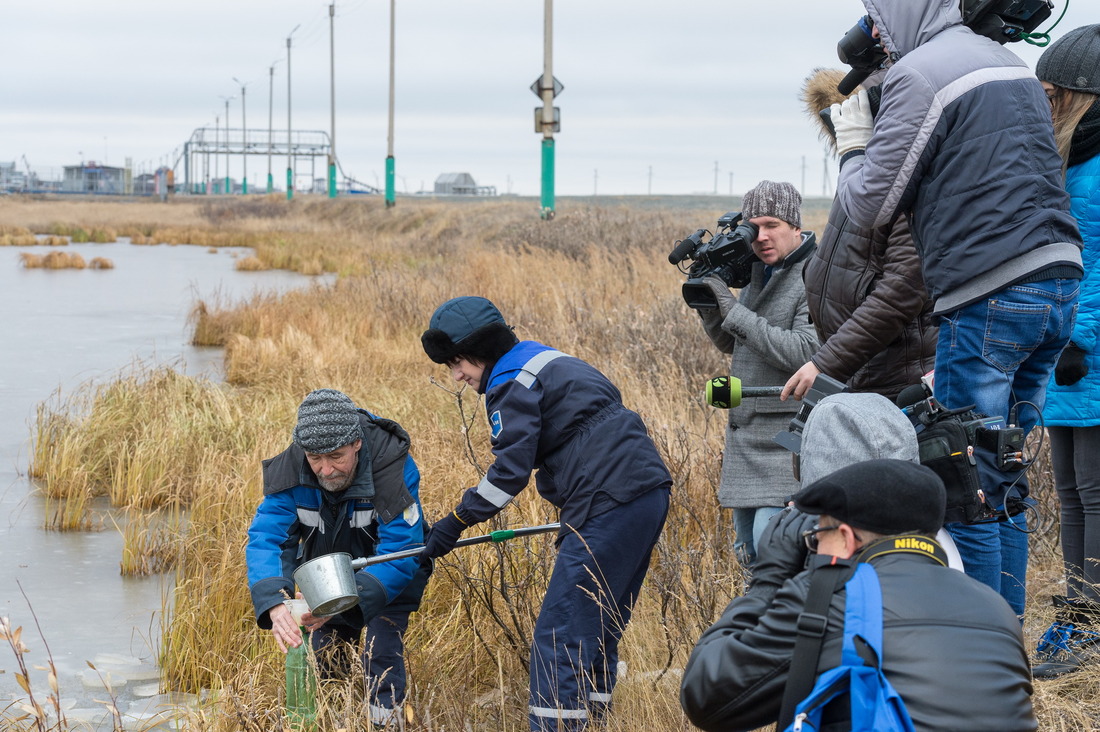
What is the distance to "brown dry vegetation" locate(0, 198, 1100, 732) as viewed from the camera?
3738 mm

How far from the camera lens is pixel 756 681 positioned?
1917mm

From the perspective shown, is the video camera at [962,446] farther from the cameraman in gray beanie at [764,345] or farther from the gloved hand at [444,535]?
the gloved hand at [444,535]

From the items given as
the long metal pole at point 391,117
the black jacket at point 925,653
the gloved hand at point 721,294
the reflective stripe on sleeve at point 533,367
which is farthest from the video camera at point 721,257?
the long metal pole at point 391,117

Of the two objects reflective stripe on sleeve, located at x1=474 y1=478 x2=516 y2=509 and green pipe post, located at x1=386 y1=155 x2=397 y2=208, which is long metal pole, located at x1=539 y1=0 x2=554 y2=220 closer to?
reflective stripe on sleeve, located at x1=474 y1=478 x2=516 y2=509

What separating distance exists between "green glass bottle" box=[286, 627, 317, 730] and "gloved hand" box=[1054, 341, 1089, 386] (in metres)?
2.32

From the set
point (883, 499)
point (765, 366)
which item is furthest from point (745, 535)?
point (883, 499)

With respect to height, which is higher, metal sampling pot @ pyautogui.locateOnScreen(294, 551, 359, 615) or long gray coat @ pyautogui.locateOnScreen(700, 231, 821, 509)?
long gray coat @ pyautogui.locateOnScreen(700, 231, 821, 509)

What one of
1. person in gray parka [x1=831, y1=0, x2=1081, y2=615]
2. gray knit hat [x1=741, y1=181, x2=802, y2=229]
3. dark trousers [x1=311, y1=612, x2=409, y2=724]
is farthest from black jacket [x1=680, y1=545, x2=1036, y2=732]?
gray knit hat [x1=741, y1=181, x2=802, y2=229]

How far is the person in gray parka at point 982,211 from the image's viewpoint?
2.78 meters

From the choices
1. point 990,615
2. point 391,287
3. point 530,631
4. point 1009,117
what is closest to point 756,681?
point 990,615

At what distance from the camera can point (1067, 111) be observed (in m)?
3.17

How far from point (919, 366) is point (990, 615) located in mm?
1606

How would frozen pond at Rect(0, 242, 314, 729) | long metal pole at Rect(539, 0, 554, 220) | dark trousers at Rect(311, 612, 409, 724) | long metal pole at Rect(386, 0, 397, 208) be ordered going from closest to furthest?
1. dark trousers at Rect(311, 612, 409, 724)
2. frozen pond at Rect(0, 242, 314, 729)
3. long metal pole at Rect(539, 0, 554, 220)
4. long metal pole at Rect(386, 0, 397, 208)

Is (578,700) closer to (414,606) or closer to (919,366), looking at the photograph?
(414,606)
